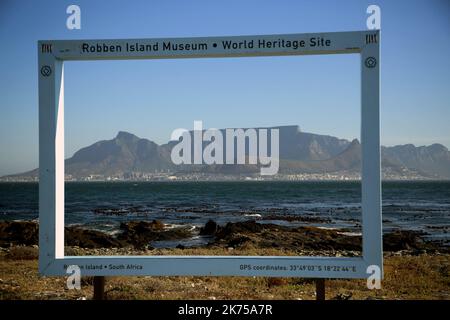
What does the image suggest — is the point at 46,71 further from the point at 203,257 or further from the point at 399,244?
the point at 399,244

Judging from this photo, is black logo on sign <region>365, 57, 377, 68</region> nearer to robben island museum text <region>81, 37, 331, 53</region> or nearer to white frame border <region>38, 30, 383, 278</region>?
white frame border <region>38, 30, 383, 278</region>

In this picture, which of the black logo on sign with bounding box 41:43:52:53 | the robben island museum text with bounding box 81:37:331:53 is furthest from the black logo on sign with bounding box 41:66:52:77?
the robben island museum text with bounding box 81:37:331:53

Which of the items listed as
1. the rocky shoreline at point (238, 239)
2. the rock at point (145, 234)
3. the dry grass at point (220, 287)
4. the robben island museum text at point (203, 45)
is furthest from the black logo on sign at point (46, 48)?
the rock at point (145, 234)

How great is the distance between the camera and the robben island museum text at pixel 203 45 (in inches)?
258

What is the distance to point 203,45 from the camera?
6.66 metres

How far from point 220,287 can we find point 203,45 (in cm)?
536

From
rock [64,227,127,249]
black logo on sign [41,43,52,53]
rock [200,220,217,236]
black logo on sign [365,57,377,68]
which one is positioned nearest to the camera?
black logo on sign [365,57,377,68]

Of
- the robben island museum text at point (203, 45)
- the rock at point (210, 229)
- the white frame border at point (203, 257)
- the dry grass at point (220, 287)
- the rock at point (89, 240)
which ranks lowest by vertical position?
the rock at point (210, 229)

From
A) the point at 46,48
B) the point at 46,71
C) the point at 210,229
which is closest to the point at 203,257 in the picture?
the point at 46,71

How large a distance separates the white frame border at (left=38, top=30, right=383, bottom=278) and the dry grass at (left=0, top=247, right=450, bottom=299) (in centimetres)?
174

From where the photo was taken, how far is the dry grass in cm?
860

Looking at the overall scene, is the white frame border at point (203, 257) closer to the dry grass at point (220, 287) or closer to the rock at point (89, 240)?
the dry grass at point (220, 287)

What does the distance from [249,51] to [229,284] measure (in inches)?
224

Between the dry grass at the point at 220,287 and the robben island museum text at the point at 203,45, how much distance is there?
164 inches
